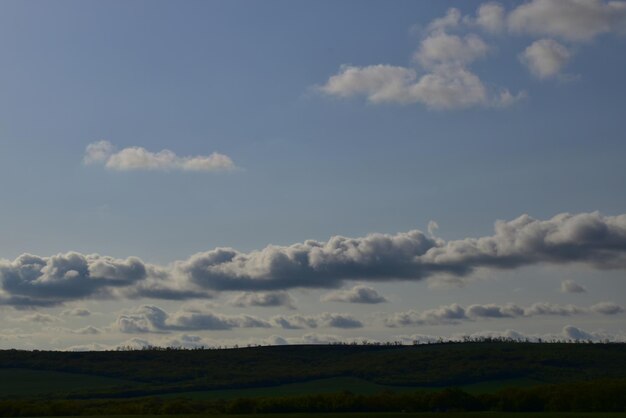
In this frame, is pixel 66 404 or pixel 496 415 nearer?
pixel 496 415

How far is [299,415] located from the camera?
15350cm

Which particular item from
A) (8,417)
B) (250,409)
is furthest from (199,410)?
(8,417)

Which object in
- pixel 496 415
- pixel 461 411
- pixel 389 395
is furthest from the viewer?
→ pixel 389 395

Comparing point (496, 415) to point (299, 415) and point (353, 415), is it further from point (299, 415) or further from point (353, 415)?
point (299, 415)

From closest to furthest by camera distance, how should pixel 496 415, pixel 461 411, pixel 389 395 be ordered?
pixel 496 415, pixel 461 411, pixel 389 395

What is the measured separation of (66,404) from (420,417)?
70027 millimetres

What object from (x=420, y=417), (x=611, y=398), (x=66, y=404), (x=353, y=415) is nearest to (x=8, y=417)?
(x=66, y=404)

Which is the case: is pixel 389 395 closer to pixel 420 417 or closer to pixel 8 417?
pixel 420 417

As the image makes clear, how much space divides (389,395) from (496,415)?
2819 cm

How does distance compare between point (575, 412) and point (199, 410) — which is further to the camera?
point (199, 410)

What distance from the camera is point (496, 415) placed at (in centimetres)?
14450

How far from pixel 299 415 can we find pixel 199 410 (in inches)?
1158

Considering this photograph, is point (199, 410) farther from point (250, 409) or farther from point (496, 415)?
point (496, 415)

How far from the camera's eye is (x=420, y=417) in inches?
5714
